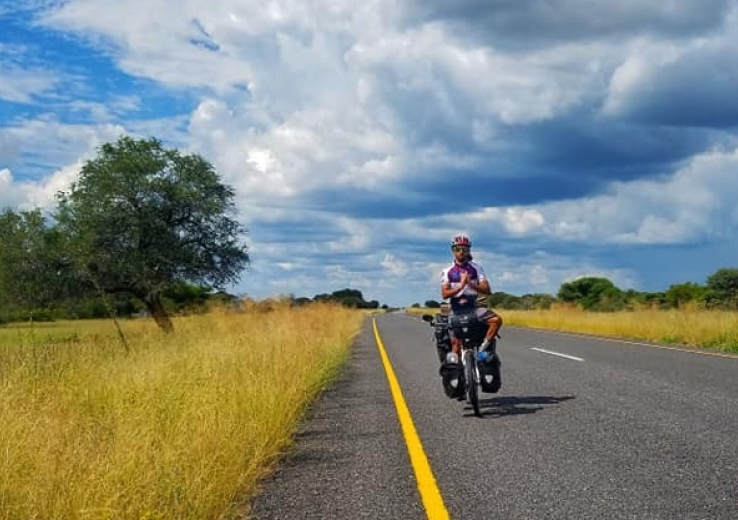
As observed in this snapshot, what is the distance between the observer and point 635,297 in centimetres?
6569

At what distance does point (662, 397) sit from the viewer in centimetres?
1073

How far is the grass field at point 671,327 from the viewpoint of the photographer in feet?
70.4

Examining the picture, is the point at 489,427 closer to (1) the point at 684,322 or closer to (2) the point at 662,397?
(2) the point at 662,397

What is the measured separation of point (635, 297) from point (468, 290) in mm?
59262

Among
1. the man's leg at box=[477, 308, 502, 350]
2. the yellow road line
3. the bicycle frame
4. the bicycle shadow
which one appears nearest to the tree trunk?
the yellow road line

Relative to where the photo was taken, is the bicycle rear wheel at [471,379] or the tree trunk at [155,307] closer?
the bicycle rear wheel at [471,379]

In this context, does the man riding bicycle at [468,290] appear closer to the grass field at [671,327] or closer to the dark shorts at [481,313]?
the dark shorts at [481,313]

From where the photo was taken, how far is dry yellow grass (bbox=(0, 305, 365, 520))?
5.00 metres

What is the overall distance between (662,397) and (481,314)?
2.80 meters

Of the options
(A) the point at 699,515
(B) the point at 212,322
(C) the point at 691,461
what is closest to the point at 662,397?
(C) the point at 691,461

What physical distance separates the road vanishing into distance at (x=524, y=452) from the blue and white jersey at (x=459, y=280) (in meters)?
1.33

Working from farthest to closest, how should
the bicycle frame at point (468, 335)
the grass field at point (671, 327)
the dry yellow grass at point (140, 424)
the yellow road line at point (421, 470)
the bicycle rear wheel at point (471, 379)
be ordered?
the grass field at point (671, 327) → the bicycle frame at point (468, 335) → the bicycle rear wheel at point (471, 379) → the yellow road line at point (421, 470) → the dry yellow grass at point (140, 424)

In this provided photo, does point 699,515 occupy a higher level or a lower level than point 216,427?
lower

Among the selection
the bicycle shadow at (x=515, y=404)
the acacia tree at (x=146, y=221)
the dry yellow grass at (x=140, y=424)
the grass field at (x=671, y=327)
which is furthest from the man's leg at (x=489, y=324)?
the acacia tree at (x=146, y=221)
